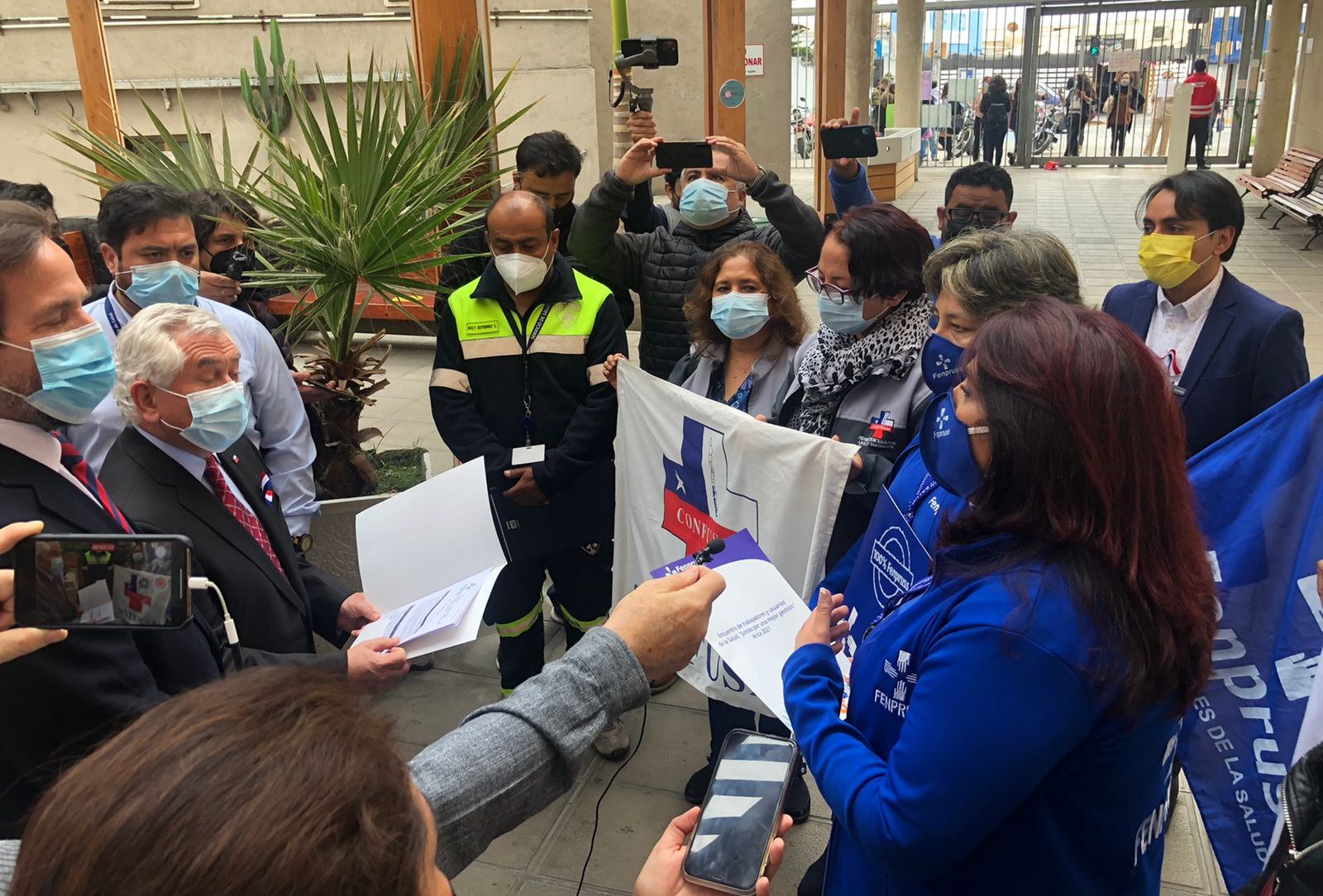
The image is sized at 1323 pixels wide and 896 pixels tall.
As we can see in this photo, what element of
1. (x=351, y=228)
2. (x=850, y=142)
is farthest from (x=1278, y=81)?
(x=351, y=228)

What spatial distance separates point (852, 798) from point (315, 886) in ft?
3.40

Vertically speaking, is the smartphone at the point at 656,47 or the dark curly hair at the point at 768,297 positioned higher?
the smartphone at the point at 656,47

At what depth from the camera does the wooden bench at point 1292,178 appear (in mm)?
13195

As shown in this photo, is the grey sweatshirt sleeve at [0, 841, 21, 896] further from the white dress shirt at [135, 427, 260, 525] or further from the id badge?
the id badge

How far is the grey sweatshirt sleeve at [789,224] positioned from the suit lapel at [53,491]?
259 cm

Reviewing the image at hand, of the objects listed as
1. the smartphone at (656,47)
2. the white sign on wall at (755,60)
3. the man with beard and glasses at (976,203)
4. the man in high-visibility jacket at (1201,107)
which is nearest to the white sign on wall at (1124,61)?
the man in high-visibility jacket at (1201,107)

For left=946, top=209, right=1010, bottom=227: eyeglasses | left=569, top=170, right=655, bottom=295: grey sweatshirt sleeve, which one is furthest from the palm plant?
left=946, top=209, right=1010, bottom=227: eyeglasses

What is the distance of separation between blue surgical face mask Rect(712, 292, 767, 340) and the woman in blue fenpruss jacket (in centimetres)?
174

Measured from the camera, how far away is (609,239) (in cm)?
417

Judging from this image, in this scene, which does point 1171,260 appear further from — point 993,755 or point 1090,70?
point 1090,70

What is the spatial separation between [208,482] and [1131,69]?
79.5ft

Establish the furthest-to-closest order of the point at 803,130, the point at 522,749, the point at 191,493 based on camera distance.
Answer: the point at 803,130, the point at 191,493, the point at 522,749

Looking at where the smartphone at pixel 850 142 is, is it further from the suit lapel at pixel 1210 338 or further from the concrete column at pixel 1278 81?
the concrete column at pixel 1278 81

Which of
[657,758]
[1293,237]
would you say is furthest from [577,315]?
[1293,237]
